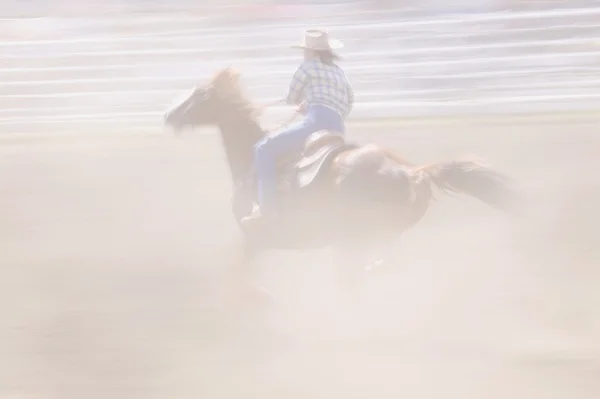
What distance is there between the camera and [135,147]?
9.46m

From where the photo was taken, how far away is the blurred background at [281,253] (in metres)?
4.41

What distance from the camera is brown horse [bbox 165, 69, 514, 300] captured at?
16.2 ft

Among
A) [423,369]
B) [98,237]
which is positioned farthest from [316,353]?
[98,237]

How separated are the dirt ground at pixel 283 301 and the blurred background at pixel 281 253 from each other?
2cm

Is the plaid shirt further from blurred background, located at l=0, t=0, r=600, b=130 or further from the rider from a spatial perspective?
blurred background, located at l=0, t=0, r=600, b=130

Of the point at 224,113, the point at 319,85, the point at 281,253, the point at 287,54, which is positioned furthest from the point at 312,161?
the point at 287,54

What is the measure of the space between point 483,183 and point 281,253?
5.54 feet

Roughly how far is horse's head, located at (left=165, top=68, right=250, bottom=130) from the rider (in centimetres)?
42

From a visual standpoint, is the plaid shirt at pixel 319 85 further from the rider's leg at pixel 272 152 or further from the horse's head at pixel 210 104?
the horse's head at pixel 210 104

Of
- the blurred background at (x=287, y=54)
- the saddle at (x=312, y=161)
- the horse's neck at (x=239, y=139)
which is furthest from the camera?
the blurred background at (x=287, y=54)

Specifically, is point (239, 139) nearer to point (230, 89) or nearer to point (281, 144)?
point (230, 89)

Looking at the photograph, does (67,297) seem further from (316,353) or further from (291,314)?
(316,353)

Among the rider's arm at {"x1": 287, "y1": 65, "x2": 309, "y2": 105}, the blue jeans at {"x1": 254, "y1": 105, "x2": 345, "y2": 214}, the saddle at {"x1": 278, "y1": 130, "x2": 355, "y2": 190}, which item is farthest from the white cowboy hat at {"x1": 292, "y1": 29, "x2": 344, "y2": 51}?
the saddle at {"x1": 278, "y1": 130, "x2": 355, "y2": 190}

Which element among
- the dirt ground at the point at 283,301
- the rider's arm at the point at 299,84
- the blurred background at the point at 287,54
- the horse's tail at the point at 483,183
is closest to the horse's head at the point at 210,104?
the rider's arm at the point at 299,84
